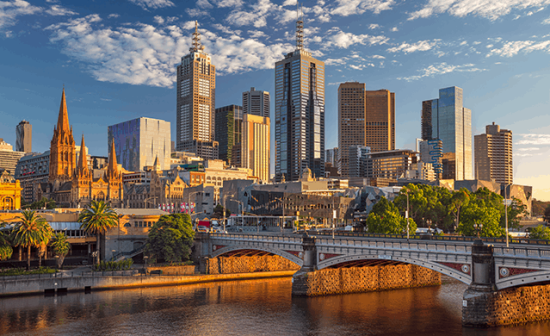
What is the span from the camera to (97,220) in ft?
343

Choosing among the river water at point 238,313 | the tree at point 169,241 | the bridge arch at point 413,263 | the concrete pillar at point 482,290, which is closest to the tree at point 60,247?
the tree at point 169,241

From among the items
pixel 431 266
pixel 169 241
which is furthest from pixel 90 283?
pixel 431 266

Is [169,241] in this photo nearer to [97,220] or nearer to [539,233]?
[97,220]

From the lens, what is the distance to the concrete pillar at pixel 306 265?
78.8 meters

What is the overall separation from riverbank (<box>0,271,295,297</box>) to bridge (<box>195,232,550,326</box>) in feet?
26.6

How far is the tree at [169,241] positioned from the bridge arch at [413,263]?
32747mm

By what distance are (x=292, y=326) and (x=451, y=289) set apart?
3665 centimetres

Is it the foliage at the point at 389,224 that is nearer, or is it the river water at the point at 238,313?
the river water at the point at 238,313

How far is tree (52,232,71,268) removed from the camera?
98.5 metres

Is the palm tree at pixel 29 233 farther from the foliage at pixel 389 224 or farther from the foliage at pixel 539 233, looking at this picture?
the foliage at pixel 539 233

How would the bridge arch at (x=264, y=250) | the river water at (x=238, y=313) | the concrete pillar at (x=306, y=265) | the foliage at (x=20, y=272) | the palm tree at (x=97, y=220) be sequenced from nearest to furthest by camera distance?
the river water at (x=238, y=313), the concrete pillar at (x=306, y=265), the bridge arch at (x=264, y=250), the foliage at (x=20, y=272), the palm tree at (x=97, y=220)

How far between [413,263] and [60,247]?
224 ft

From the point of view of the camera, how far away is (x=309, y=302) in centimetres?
7506

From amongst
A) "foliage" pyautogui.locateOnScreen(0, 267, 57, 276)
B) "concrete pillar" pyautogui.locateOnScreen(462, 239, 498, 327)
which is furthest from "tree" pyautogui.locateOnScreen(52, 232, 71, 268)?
"concrete pillar" pyautogui.locateOnScreen(462, 239, 498, 327)
